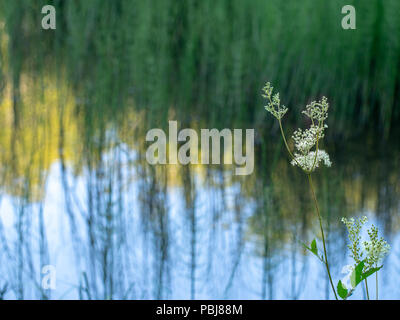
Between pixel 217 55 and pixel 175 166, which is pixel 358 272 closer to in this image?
pixel 175 166

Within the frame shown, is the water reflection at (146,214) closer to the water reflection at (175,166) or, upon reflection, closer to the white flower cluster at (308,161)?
the water reflection at (175,166)

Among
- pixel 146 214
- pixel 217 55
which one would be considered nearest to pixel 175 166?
pixel 146 214

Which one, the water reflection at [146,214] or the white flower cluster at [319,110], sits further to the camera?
the water reflection at [146,214]

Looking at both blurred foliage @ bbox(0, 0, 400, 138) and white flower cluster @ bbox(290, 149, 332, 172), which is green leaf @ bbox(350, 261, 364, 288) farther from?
blurred foliage @ bbox(0, 0, 400, 138)

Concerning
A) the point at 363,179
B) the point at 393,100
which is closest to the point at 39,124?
the point at 363,179

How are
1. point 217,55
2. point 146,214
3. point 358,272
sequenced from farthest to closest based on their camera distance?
point 217,55 < point 146,214 < point 358,272

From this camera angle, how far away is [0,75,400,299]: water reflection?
5.01 feet

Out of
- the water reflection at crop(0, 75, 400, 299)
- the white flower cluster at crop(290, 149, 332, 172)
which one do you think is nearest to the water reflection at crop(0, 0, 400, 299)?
the water reflection at crop(0, 75, 400, 299)

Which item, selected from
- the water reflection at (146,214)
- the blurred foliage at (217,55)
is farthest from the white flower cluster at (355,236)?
the blurred foliage at (217,55)

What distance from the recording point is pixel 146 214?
1695 millimetres

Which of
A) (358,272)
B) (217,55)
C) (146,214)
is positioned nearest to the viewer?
(358,272)

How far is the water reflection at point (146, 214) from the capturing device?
60.2 inches

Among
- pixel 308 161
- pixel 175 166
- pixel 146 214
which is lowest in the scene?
pixel 146 214
